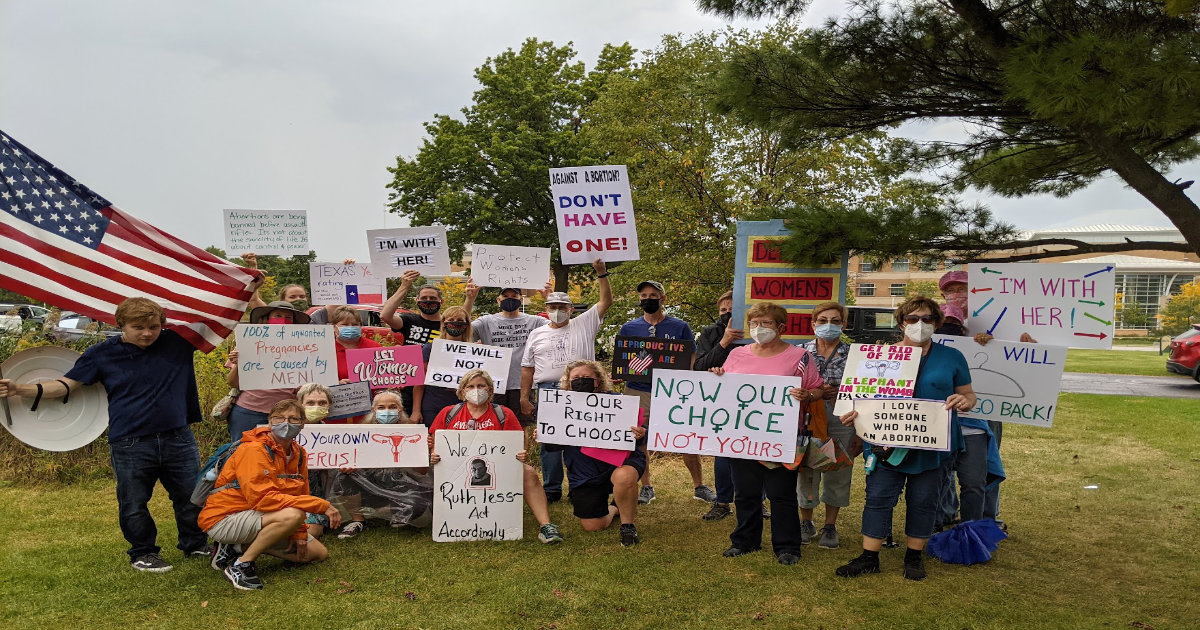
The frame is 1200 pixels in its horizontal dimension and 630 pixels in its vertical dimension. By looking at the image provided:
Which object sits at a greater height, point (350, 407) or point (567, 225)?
point (567, 225)

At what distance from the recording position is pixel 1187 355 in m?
19.8

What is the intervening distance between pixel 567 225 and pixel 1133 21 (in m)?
4.32

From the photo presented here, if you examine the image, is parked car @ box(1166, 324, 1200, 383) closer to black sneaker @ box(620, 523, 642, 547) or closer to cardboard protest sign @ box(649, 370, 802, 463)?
cardboard protest sign @ box(649, 370, 802, 463)

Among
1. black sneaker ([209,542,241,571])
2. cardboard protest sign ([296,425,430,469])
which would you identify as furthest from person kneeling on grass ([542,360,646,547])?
black sneaker ([209,542,241,571])

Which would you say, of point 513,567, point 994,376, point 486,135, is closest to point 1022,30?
point 994,376

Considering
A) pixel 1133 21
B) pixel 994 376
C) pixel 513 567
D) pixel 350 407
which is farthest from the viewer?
pixel 350 407

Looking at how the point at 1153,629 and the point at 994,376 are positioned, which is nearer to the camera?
the point at 1153,629

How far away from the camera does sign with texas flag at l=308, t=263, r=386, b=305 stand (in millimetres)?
9414

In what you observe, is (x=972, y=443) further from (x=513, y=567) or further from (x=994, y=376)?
(x=513, y=567)

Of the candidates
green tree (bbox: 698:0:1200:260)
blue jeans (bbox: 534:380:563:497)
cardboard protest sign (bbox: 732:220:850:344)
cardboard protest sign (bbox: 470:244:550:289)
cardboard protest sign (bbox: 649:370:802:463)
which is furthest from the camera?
cardboard protest sign (bbox: 470:244:550:289)

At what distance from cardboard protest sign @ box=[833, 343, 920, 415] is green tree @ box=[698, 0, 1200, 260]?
2.47 ft

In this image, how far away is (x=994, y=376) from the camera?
247 inches

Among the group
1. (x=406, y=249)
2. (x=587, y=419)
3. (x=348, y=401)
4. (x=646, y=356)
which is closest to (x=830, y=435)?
(x=646, y=356)

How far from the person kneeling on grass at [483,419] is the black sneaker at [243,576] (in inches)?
61.2
